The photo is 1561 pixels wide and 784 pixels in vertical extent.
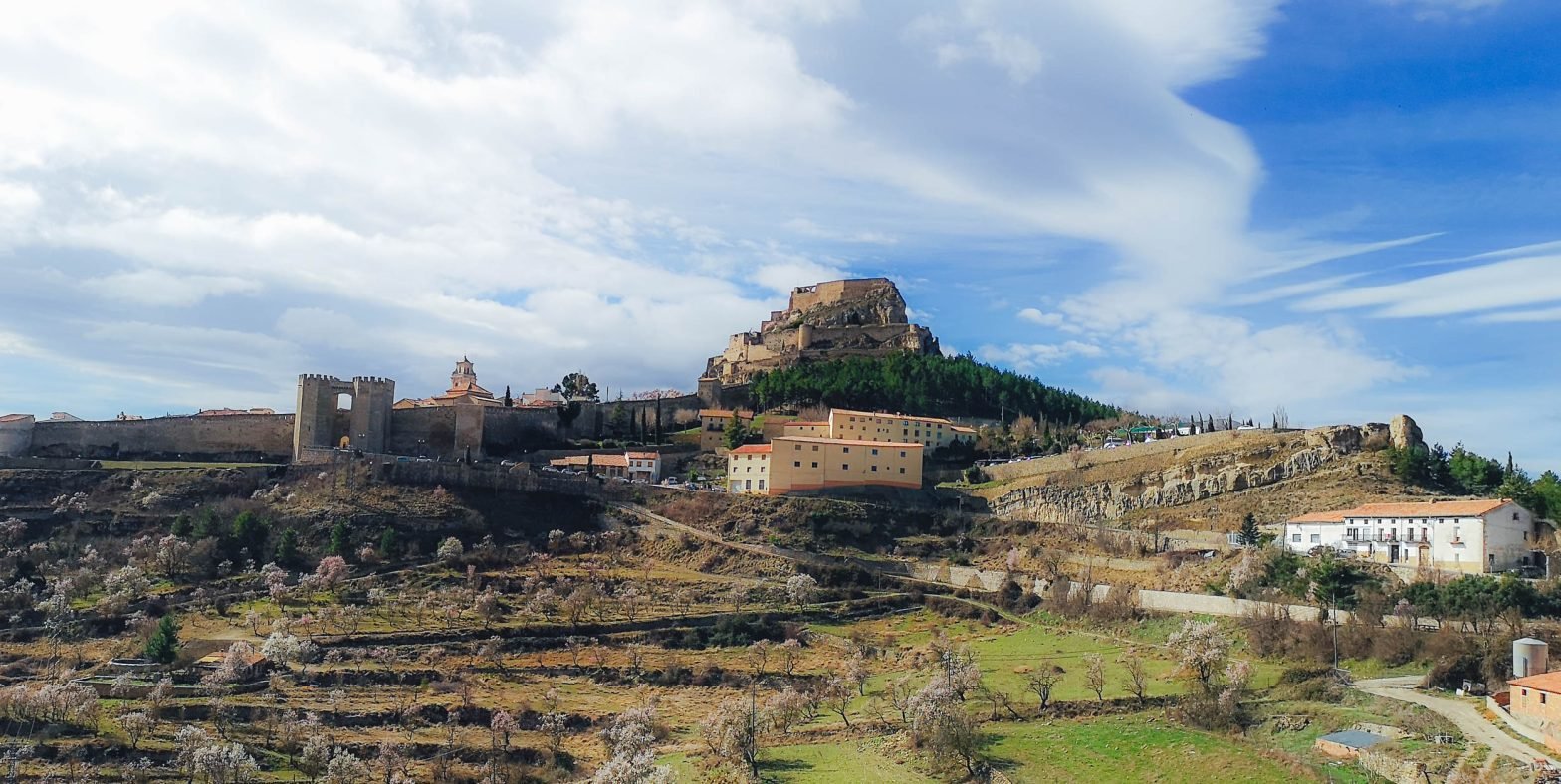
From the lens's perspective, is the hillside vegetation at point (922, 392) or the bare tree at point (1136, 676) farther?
the hillside vegetation at point (922, 392)

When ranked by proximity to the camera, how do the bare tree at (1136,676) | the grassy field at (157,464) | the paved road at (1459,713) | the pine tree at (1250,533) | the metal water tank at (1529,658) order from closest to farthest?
the paved road at (1459,713) < the metal water tank at (1529,658) < the bare tree at (1136,676) < the pine tree at (1250,533) < the grassy field at (157,464)

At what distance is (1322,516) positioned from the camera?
48.8m

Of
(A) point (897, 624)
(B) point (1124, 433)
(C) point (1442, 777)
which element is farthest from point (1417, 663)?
(B) point (1124, 433)

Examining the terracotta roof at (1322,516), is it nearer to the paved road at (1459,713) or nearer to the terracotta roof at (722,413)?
the paved road at (1459,713)

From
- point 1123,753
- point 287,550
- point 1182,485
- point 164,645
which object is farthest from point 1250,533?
point 287,550

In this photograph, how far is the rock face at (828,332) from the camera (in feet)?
333

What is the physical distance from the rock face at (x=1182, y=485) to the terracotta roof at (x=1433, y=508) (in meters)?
8.37

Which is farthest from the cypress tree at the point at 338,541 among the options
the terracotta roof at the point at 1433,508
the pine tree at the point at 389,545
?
the terracotta roof at the point at 1433,508

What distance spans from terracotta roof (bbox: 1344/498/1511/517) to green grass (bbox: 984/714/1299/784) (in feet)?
55.6

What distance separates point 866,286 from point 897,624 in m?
65.3

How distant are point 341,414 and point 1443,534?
58474mm

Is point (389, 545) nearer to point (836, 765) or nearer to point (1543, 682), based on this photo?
point (836, 765)

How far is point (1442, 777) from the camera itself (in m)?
27.2

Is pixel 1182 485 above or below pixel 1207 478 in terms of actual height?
below
